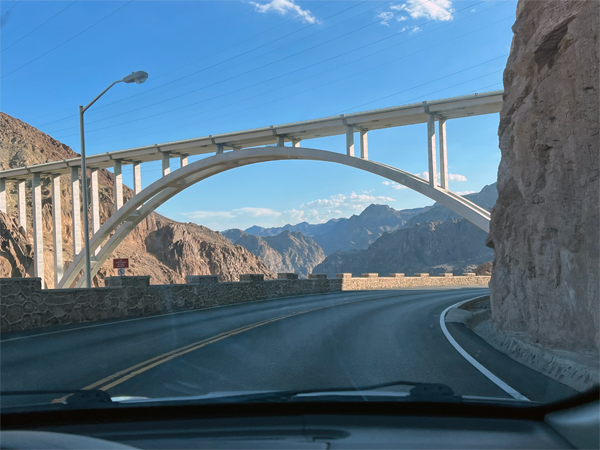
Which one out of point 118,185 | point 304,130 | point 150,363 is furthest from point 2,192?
point 150,363

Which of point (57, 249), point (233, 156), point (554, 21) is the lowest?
point (57, 249)

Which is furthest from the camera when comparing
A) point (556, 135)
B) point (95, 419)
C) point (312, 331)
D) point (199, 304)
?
point (199, 304)

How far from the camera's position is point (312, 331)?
10.3 meters

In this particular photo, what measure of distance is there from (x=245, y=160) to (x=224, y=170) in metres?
3.62

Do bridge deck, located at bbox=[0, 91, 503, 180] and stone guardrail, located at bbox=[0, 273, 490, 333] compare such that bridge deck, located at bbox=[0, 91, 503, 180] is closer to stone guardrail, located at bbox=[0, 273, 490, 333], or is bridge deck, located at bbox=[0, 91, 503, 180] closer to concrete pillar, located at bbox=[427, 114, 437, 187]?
concrete pillar, located at bbox=[427, 114, 437, 187]

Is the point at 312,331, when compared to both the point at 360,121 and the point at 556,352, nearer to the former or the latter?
the point at 556,352

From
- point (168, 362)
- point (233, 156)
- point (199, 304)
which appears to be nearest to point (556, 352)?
point (168, 362)

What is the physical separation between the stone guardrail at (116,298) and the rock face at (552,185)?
9.52 metres

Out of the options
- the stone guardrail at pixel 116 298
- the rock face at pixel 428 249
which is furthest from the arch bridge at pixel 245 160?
the rock face at pixel 428 249

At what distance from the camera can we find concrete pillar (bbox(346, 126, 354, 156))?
30.0m

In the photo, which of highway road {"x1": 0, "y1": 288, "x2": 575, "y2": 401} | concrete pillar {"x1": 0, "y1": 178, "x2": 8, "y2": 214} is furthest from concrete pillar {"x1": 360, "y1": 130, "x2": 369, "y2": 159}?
concrete pillar {"x1": 0, "y1": 178, "x2": 8, "y2": 214}

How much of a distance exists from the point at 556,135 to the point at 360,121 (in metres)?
22.3

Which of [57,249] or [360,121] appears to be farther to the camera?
[57,249]

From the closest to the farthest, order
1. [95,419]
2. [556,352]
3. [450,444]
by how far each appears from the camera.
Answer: [450,444] < [95,419] < [556,352]
